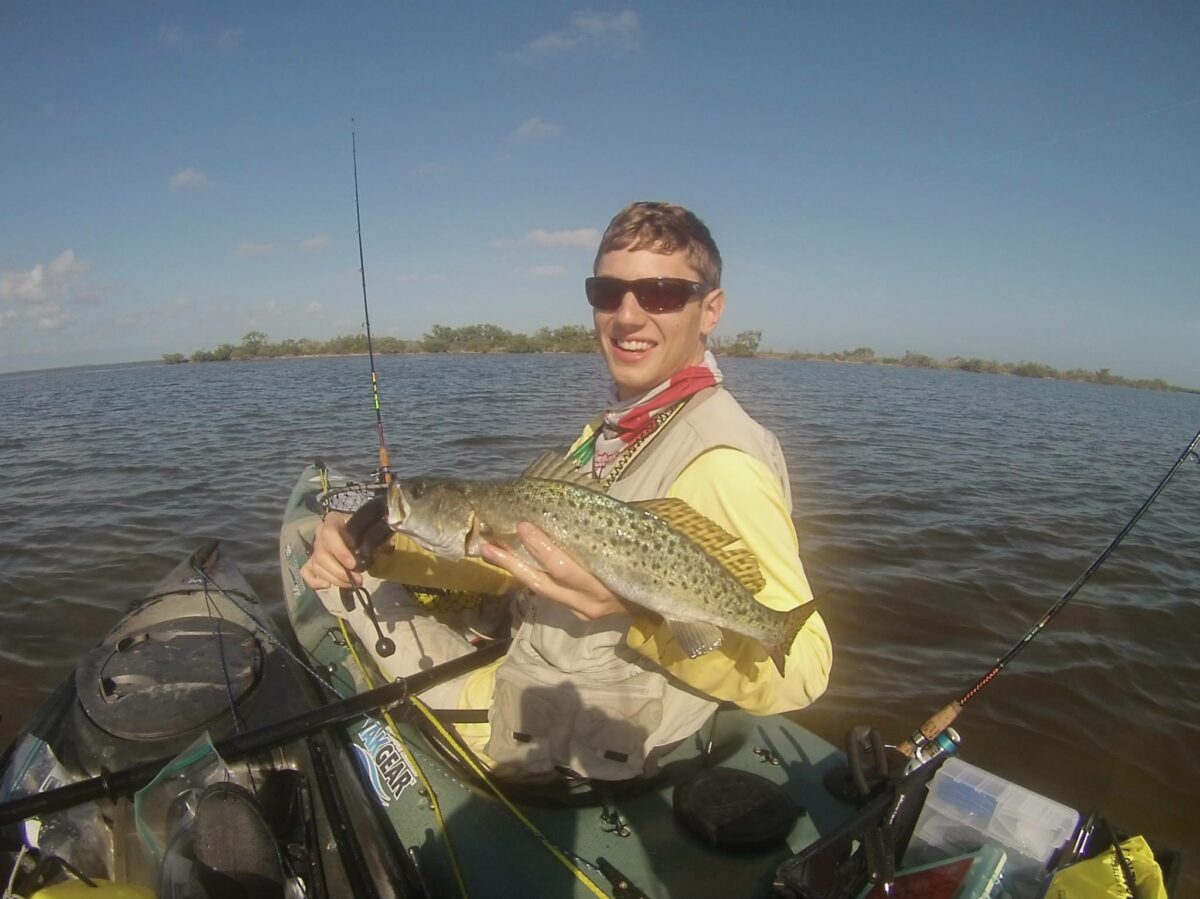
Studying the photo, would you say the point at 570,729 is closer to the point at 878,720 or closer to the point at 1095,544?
the point at 878,720

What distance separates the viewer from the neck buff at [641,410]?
3.11m

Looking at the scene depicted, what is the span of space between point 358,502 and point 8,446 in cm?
2186

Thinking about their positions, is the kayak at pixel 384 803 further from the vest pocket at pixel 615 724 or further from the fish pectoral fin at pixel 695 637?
the fish pectoral fin at pixel 695 637

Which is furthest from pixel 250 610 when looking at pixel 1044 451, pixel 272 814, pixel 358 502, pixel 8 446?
pixel 1044 451

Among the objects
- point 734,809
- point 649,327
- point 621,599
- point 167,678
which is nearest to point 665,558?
point 621,599

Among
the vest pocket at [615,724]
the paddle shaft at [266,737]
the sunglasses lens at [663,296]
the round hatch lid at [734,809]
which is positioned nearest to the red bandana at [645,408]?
the sunglasses lens at [663,296]

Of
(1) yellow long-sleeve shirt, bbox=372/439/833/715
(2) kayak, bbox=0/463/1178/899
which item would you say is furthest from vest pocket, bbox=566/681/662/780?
(1) yellow long-sleeve shirt, bbox=372/439/833/715

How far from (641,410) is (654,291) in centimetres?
61

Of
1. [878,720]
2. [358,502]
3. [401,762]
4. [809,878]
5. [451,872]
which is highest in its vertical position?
[358,502]

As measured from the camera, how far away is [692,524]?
8.80 feet

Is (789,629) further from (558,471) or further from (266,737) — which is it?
(266,737)

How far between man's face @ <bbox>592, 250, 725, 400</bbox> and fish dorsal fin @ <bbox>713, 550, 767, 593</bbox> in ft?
3.48

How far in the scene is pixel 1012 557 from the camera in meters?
10.9

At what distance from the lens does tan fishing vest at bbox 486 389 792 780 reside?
306cm
